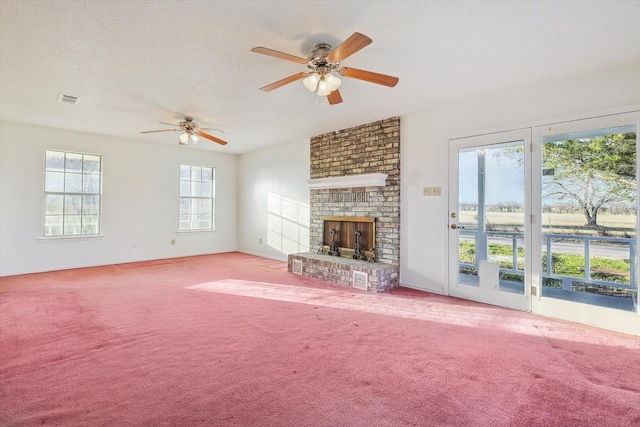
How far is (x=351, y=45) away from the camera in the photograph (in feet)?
7.18

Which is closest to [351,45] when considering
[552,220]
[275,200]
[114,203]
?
[552,220]

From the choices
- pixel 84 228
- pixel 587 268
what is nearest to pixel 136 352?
pixel 587 268

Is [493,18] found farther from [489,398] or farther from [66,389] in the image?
[66,389]

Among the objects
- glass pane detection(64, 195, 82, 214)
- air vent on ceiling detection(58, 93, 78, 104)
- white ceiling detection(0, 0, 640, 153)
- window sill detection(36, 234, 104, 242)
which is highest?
air vent on ceiling detection(58, 93, 78, 104)

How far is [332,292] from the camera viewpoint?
4273 millimetres

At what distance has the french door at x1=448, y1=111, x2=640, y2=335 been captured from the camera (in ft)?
9.98

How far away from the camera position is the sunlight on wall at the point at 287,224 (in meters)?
6.33

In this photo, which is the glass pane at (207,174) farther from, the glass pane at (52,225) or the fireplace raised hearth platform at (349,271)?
Result: the fireplace raised hearth platform at (349,271)

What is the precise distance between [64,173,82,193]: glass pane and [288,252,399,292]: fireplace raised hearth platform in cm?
434

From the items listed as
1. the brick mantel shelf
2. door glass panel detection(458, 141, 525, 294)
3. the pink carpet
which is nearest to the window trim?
the brick mantel shelf

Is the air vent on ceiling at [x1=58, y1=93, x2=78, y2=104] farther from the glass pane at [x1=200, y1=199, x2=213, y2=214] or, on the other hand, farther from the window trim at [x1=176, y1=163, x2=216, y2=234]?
the glass pane at [x1=200, y1=199, x2=213, y2=214]

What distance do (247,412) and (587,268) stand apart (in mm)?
3596

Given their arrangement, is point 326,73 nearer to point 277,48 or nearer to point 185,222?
point 277,48

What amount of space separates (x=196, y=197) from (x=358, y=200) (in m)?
4.28
